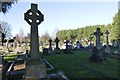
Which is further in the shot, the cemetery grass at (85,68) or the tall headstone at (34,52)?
the cemetery grass at (85,68)

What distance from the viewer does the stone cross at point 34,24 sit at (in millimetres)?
9555

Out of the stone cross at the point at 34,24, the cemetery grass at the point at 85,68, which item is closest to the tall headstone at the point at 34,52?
the stone cross at the point at 34,24

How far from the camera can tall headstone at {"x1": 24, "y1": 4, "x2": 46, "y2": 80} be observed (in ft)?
Answer: 29.8

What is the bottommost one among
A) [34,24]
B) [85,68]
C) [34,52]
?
[85,68]

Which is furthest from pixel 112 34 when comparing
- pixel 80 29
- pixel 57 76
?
pixel 57 76

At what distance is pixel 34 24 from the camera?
32.0ft

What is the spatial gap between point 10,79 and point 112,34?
52793 millimetres

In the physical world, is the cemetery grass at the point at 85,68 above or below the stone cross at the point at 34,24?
below

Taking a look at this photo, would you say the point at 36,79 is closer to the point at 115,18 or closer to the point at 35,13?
the point at 35,13

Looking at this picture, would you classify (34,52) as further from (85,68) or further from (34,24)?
(85,68)

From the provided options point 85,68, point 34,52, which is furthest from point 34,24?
point 85,68

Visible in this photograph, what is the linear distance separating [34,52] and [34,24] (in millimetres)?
1138

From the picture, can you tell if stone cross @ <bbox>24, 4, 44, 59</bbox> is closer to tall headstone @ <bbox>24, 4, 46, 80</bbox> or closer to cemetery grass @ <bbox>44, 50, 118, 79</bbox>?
tall headstone @ <bbox>24, 4, 46, 80</bbox>

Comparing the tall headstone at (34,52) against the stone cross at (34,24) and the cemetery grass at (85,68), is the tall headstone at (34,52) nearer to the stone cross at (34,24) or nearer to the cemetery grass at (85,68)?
the stone cross at (34,24)
